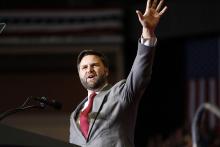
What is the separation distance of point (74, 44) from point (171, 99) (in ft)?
5.25

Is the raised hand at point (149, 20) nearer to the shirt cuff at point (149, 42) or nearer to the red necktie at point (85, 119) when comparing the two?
the shirt cuff at point (149, 42)

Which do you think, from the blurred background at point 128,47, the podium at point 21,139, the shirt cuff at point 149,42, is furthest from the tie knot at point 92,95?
the blurred background at point 128,47

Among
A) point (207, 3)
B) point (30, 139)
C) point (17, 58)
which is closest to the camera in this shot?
point (30, 139)

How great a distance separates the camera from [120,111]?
3.02m

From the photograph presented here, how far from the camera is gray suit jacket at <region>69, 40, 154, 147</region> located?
297cm

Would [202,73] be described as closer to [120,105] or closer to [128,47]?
[128,47]

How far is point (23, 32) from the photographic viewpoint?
1016 centimetres

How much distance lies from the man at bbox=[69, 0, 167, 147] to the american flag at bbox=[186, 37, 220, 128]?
683cm

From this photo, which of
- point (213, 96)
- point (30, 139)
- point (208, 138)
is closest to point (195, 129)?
point (30, 139)

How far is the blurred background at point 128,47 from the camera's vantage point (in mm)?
9945

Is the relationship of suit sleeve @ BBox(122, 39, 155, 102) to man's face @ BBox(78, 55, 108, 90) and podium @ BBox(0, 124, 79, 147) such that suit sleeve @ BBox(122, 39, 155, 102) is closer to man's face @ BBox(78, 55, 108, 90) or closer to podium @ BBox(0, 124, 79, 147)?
man's face @ BBox(78, 55, 108, 90)

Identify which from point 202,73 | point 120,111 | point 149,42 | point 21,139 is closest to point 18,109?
point 21,139

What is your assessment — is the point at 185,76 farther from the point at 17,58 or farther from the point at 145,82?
the point at 145,82

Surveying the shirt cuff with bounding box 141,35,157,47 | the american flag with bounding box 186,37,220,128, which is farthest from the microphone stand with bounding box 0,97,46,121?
the american flag with bounding box 186,37,220,128
